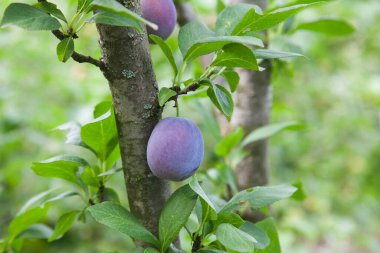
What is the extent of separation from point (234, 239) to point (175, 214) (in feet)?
0.24

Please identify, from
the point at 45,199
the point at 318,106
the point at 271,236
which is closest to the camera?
the point at 271,236

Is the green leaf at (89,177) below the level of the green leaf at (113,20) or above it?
below

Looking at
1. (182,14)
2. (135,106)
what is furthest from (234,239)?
(182,14)

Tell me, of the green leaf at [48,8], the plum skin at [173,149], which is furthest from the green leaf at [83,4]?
the plum skin at [173,149]

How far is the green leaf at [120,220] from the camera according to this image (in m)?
0.45

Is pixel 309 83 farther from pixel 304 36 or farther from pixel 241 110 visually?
pixel 241 110

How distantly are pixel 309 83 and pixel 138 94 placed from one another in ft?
6.35

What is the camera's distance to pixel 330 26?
0.79m

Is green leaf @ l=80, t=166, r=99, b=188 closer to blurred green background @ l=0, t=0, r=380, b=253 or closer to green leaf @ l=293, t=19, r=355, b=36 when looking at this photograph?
green leaf @ l=293, t=19, r=355, b=36

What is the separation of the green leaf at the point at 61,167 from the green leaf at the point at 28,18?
0.54 feet

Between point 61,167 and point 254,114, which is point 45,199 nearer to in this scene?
point 61,167

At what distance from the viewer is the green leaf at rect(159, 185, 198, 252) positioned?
46 centimetres

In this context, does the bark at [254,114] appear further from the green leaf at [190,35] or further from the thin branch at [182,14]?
the green leaf at [190,35]

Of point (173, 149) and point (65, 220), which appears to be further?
point (65, 220)
